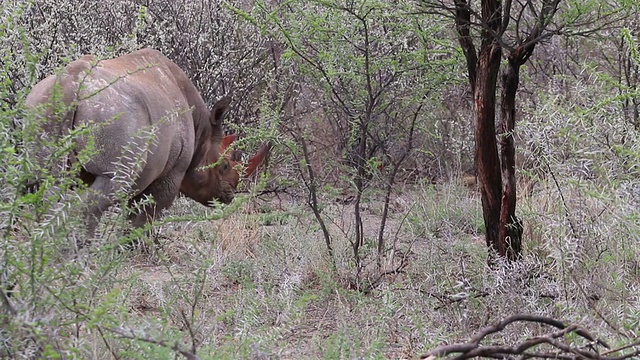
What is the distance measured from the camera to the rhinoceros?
5816mm

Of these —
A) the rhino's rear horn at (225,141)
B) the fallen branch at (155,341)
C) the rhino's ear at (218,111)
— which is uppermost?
the rhino's ear at (218,111)

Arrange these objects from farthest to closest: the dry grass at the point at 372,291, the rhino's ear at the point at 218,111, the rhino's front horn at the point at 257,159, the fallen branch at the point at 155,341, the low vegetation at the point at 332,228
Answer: the rhino's front horn at the point at 257,159, the rhino's ear at the point at 218,111, the dry grass at the point at 372,291, the low vegetation at the point at 332,228, the fallen branch at the point at 155,341

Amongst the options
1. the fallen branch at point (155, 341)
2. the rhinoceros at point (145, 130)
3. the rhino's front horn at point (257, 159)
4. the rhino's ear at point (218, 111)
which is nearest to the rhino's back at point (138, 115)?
the rhinoceros at point (145, 130)

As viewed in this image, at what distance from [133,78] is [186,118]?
2.85 ft

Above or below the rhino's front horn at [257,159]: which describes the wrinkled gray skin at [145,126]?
above

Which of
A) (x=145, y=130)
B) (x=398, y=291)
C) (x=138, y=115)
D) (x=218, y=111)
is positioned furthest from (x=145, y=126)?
(x=218, y=111)

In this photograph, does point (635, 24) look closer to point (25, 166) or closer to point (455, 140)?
point (455, 140)

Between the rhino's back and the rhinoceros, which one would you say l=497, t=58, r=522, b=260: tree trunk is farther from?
the rhino's back

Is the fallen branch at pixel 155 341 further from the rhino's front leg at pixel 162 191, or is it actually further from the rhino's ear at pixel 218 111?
the rhino's ear at pixel 218 111

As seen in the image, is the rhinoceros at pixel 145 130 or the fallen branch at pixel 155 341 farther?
the rhinoceros at pixel 145 130

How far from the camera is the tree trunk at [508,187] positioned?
596 centimetres

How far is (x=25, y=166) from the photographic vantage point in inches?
133

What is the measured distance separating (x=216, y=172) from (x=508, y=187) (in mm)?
3275

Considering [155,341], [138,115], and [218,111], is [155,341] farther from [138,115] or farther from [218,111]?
[218,111]
